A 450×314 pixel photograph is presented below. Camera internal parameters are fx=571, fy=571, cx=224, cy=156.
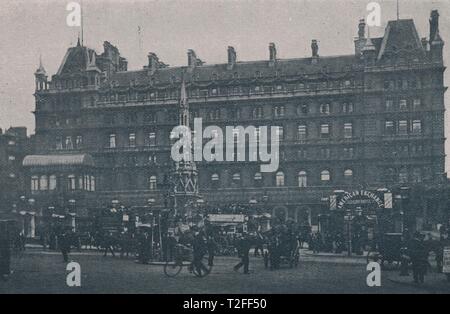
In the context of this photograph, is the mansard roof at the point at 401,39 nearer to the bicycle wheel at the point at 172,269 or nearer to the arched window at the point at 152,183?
the arched window at the point at 152,183

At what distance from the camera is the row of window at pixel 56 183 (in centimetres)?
5134

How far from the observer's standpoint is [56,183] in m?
52.4

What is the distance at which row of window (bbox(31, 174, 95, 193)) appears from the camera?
51344 millimetres

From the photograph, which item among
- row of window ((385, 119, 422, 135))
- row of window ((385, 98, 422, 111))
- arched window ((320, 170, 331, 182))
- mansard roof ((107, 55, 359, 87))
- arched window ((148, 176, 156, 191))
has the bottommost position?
arched window ((148, 176, 156, 191))

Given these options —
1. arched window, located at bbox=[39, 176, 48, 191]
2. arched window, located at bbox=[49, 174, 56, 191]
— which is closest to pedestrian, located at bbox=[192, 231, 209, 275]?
arched window, located at bbox=[49, 174, 56, 191]

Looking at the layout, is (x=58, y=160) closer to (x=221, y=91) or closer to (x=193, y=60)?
(x=221, y=91)

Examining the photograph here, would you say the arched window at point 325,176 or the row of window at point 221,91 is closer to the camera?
the arched window at point 325,176

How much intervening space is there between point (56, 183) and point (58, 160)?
7.66 feet

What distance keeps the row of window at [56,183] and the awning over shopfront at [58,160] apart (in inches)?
47.1

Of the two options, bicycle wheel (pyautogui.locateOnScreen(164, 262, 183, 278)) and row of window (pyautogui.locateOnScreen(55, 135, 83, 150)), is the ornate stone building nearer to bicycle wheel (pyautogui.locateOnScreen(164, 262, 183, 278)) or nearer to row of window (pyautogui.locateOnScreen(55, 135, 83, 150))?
row of window (pyautogui.locateOnScreen(55, 135, 83, 150))

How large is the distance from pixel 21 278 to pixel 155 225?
22.3 ft

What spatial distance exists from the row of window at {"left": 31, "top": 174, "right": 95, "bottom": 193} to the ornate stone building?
5.0 inches

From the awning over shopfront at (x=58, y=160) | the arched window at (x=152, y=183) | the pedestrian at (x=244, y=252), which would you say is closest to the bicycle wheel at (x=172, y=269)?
the pedestrian at (x=244, y=252)

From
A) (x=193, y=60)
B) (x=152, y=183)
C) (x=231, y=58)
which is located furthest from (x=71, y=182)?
(x=231, y=58)
